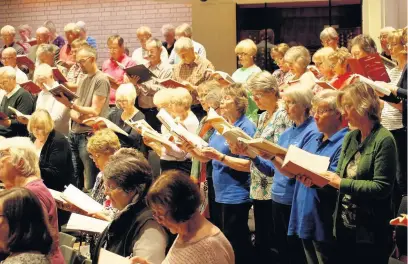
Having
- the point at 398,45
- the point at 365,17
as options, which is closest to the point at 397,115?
the point at 398,45

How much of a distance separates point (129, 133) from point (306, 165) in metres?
3.10

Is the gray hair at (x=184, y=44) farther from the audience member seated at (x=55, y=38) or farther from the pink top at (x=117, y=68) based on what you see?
the audience member seated at (x=55, y=38)

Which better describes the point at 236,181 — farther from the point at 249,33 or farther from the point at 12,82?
the point at 249,33

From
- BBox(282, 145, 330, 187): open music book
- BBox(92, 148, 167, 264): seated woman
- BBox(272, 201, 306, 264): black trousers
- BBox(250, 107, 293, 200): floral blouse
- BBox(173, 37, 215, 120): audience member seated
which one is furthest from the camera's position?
BBox(173, 37, 215, 120): audience member seated

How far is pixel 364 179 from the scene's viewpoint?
4.34 m

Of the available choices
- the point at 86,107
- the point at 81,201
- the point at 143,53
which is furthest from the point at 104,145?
the point at 143,53

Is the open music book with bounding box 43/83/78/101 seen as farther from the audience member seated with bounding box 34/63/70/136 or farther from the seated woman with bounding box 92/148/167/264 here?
the seated woman with bounding box 92/148/167/264

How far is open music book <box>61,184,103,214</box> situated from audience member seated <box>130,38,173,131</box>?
11.0 feet

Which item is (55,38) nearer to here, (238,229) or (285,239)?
(238,229)

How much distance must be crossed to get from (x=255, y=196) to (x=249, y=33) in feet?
20.9

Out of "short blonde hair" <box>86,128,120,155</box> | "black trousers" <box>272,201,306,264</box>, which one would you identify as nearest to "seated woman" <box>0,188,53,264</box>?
"short blonde hair" <box>86,128,120,155</box>

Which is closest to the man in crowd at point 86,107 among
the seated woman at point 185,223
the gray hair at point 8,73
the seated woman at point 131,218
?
the gray hair at point 8,73

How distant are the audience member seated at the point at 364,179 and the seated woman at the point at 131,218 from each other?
1.03 metres

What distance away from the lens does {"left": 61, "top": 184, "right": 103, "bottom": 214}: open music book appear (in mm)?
4695
